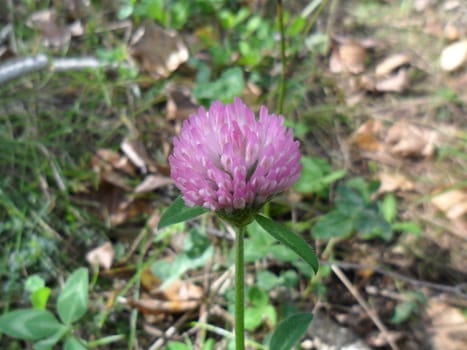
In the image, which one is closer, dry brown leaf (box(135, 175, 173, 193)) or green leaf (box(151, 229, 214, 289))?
green leaf (box(151, 229, 214, 289))

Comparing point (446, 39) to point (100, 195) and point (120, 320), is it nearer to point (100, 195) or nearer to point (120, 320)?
point (100, 195)

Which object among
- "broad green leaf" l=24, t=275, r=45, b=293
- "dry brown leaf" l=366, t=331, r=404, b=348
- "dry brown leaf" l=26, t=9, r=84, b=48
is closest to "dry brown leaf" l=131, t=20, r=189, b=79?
"dry brown leaf" l=26, t=9, r=84, b=48

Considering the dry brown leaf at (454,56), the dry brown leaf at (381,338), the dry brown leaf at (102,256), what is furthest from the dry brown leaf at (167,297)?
the dry brown leaf at (454,56)

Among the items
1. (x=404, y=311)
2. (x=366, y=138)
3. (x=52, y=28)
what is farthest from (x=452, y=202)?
(x=52, y=28)

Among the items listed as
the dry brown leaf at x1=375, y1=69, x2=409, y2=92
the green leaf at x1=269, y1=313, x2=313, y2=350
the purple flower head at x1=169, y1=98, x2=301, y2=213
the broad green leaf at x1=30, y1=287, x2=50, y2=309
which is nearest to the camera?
the purple flower head at x1=169, y1=98, x2=301, y2=213

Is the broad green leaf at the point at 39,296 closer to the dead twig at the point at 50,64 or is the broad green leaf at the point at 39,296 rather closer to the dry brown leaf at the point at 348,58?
the dead twig at the point at 50,64

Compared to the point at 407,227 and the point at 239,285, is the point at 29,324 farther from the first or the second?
the point at 407,227

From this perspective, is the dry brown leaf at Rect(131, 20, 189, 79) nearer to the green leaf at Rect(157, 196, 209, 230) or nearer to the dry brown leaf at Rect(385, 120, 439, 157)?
the dry brown leaf at Rect(385, 120, 439, 157)
